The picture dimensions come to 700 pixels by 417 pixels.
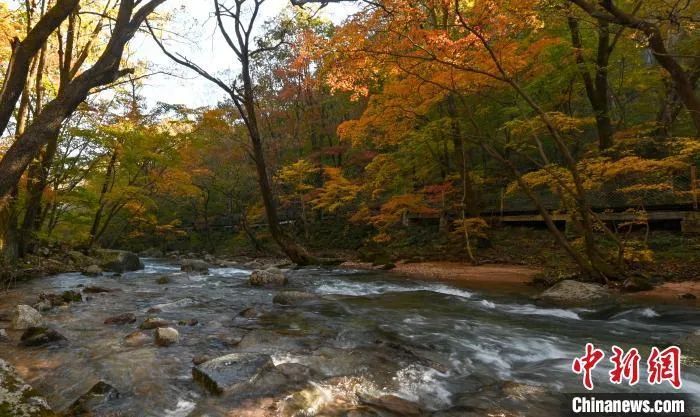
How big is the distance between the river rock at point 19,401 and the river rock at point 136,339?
6.09 ft

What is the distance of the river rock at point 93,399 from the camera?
128 inches

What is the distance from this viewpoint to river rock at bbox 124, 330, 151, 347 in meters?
→ 5.11

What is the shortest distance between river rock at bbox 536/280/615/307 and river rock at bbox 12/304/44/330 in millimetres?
9121

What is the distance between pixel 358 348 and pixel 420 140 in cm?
1128

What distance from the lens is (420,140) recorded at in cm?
1509

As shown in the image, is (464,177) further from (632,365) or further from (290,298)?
(632,365)

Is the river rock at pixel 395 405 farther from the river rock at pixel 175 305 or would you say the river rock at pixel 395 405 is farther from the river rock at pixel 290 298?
the river rock at pixel 175 305

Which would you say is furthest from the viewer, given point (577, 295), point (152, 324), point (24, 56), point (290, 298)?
point (290, 298)

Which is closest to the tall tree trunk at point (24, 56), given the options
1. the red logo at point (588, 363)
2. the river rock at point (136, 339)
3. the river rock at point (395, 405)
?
the river rock at point (136, 339)

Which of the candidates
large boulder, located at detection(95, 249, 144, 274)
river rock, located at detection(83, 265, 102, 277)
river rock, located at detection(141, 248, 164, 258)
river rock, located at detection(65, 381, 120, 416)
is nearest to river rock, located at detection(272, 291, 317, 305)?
river rock, located at detection(65, 381, 120, 416)

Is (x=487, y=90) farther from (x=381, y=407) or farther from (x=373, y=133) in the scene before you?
(x=381, y=407)

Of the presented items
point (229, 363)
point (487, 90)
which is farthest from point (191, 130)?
point (229, 363)

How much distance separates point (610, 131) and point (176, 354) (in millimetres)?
16669

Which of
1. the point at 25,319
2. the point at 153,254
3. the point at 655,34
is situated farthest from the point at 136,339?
the point at 153,254
